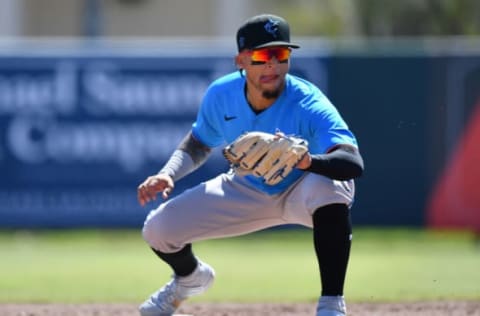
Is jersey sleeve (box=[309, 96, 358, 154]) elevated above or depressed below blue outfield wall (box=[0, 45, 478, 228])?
above

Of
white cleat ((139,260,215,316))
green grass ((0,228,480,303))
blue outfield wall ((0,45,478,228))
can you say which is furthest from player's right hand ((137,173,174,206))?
blue outfield wall ((0,45,478,228))

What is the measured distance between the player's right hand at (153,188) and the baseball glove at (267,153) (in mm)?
404

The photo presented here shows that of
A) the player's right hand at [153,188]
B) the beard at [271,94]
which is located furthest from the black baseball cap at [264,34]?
the player's right hand at [153,188]

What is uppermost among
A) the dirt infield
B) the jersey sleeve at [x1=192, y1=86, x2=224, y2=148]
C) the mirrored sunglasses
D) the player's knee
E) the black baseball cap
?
the black baseball cap

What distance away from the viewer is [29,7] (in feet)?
74.9

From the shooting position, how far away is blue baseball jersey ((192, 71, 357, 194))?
568 centimetres

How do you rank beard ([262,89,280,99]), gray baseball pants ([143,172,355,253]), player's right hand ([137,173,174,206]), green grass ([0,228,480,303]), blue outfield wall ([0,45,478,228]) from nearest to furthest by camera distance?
player's right hand ([137,173,174,206])
beard ([262,89,280,99])
gray baseball pants ([143,172,355,253])
green grass ([0,228,480,303])
blue outfield wall ([0,45,478,228])

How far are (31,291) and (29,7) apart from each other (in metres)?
14.7

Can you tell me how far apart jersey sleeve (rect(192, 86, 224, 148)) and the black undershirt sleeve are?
86 cm

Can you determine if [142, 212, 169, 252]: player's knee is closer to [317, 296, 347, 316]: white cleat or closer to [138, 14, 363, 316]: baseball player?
[138, 14, 363, 316]: baseball player

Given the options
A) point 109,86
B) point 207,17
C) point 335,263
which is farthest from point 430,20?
point 335,263

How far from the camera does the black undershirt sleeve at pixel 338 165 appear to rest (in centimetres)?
544

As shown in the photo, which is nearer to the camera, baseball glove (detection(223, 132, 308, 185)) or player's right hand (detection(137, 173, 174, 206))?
baseball glove (detection(223, 132, 308, 185))

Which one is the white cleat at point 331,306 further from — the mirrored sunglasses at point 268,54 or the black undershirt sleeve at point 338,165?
the mirrored sunglasses at point 268,54
